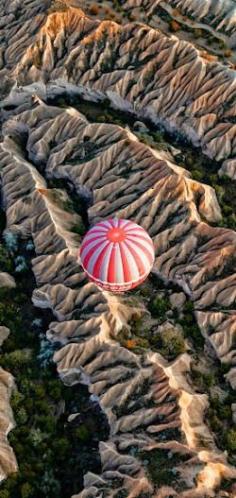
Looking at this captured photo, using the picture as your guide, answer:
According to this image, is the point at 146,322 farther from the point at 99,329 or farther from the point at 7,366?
the point at 7,366

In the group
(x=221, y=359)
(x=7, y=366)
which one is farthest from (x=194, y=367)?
(x=7, y=366)

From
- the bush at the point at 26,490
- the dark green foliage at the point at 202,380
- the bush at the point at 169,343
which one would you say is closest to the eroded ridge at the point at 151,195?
the dark green foliage at the point at 202,380

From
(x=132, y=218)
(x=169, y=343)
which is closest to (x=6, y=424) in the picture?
(x=169, y=343)

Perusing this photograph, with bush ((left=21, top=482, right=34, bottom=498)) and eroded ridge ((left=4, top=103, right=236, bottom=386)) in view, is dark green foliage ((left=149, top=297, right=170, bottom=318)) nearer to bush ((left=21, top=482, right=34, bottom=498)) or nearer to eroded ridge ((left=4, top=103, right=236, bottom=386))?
eroded ridge ((left=4, top=103, right=236, bottom=386))

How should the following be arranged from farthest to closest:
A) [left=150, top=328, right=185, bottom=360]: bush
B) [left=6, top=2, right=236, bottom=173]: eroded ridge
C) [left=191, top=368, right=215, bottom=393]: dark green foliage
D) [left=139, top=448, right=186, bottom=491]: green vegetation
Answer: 1. [left=6, top=2, right=236, bottom=173]: eroded ridge
2. [left=150, top=328, right=185, bottom=360]: bush
3. [left=191, top=368, right=215, bottom=393]: dark green foliage
4. [left=139, top=448, right=186, bottom=491]: green vegetation

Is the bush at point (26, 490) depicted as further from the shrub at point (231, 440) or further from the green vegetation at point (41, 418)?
the shrub at point (231, 440)

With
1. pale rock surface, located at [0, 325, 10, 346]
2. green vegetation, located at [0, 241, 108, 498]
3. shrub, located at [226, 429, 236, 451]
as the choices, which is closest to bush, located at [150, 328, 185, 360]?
green vegetation, located at [0, 241, 108, 498]
